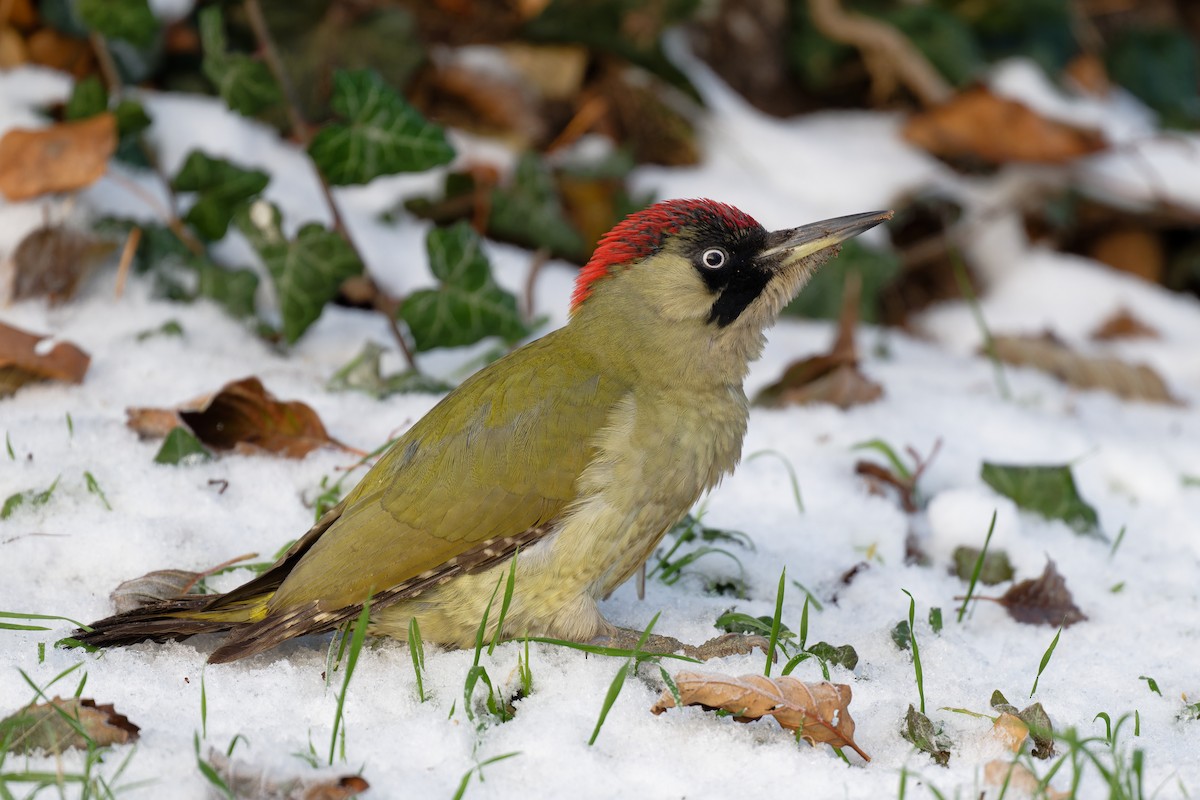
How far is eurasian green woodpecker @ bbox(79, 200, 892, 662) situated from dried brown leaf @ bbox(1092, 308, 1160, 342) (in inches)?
116

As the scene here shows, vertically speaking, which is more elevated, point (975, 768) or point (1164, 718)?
point (975, 768)

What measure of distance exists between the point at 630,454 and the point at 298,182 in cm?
263

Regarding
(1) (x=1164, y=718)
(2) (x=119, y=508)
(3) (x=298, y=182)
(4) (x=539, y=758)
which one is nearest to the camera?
(4) (x=539, y=758)

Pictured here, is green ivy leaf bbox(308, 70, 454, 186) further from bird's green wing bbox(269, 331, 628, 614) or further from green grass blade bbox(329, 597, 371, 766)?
green grass blade bbox(329, 597, 371, 766)

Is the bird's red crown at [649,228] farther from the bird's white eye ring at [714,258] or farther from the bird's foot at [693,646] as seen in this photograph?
the bird's foot at [693,646]

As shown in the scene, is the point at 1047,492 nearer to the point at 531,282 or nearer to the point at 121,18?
the point at 531,282

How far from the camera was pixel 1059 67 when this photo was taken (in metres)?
6.43

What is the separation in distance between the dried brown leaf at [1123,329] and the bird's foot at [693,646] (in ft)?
11.3

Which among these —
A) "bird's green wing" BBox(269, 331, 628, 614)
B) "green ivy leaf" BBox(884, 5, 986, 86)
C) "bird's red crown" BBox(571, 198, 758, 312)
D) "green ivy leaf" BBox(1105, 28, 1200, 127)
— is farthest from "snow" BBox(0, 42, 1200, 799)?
"green ivy leaf" BBox(1105, 28, 1200, 127)

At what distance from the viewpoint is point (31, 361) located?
3803mm

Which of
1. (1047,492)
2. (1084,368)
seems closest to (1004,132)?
(1084,368)

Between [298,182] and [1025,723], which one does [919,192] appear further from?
[1025,723]

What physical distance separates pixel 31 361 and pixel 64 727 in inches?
68.1

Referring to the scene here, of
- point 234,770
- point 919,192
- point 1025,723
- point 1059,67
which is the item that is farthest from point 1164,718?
point 1059,67
